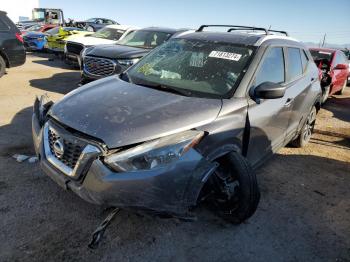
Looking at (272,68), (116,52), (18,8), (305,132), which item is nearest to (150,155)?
(272,68)

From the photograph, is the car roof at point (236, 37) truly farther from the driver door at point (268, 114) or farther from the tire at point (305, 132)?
the tire at point (305, 132)

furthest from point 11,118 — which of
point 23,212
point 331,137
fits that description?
point 331,137

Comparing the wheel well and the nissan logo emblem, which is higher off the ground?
the nissan logo emblem

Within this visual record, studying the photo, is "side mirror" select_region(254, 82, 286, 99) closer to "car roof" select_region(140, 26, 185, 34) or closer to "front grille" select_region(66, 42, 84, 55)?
"car roof" select_region(140, 26, 185, 34)

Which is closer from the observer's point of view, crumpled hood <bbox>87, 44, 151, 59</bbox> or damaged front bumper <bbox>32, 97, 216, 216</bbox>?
damaged front bumper <bbox>32, 97, 216, 216</bbox>

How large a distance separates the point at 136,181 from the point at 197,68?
1715 mm

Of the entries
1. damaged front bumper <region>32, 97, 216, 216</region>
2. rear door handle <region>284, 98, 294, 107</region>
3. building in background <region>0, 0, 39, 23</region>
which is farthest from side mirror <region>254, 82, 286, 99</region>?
building in background <region>0, 0, 39, 23</region>

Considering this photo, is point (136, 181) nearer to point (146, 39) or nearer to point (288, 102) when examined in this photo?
point (288, 102)

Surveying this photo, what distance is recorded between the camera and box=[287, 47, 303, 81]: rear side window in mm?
4340

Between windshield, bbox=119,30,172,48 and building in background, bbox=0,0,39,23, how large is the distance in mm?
49678

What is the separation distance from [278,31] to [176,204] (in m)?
3.50

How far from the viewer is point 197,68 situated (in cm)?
366

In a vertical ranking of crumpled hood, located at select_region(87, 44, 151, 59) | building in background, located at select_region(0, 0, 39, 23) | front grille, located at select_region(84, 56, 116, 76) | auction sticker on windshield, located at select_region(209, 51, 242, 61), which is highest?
auction sticker on windshield, located at select_region(209, 51, 242, 61)

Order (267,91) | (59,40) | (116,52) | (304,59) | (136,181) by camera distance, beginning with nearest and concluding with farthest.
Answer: (136,181) → (267,91) → (304,59) → (116,52) → (59,40)
